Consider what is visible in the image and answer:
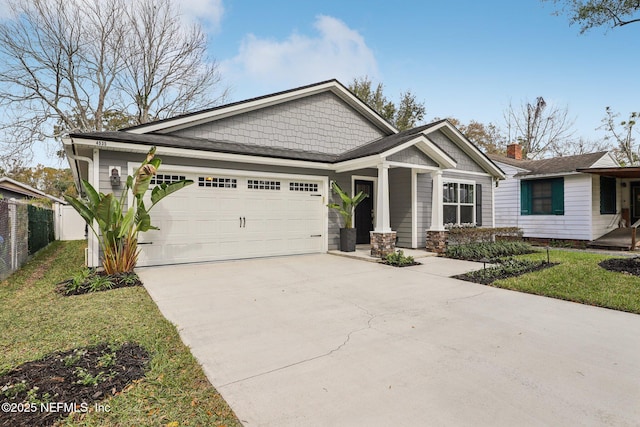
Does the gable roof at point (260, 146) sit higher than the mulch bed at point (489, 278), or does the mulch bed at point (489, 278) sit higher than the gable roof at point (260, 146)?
the gable roof at point (260, 146)

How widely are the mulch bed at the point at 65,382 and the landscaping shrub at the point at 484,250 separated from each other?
8.82 metres

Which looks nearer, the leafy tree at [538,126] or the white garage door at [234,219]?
the white garage door at [234,219]

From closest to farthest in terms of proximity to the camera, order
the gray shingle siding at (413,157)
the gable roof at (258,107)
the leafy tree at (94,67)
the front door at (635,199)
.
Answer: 1. the gable roof at (258,107)
2. the gray shingle siding at (413,157)
3. the front door at (635,199)
4. the leafy tree at (94,67)

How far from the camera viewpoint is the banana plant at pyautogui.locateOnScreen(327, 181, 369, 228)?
32.2 feet

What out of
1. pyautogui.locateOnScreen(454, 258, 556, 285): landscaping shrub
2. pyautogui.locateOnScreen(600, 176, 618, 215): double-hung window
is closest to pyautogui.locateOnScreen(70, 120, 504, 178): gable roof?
pyautogui.locateOnScreen(454, 258, 556, 285): landscaping shrub

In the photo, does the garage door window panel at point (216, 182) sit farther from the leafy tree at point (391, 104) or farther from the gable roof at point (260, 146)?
the leafy tree at point (391, 104)

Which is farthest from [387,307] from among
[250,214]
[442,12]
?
[442,12]

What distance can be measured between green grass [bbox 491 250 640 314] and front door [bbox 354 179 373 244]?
5.70 m

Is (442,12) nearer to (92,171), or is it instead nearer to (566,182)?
(566,182)

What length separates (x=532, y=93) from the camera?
26.2 m

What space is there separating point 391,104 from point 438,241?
17763 mm

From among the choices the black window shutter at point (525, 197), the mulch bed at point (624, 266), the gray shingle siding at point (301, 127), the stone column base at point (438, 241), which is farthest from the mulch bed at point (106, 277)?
the black window shutter at point (525, 197)

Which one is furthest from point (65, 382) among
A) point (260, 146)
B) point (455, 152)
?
point (455, 152)

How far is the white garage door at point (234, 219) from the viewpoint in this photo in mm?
7934
